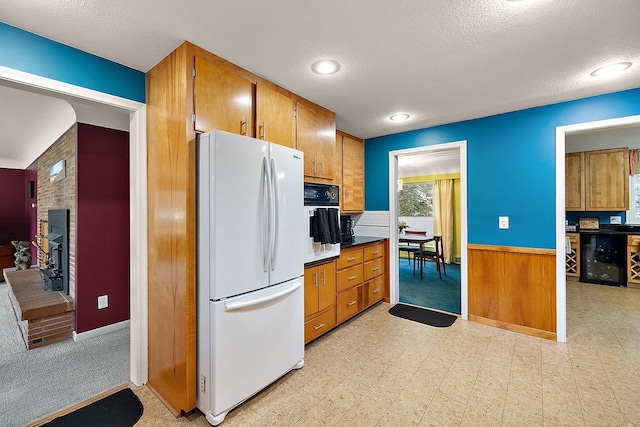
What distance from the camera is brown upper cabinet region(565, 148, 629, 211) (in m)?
4.77

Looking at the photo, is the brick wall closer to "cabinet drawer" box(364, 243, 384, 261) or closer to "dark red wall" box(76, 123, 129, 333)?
"dark red wall" box(76, 123, 129, 333)

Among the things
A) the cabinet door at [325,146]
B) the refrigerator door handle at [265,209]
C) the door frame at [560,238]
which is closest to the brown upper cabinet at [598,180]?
the door frame at [560,238]

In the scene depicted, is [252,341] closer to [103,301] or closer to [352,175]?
[103,301]

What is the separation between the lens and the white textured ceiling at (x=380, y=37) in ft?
4.91

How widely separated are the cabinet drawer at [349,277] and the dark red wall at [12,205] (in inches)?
291

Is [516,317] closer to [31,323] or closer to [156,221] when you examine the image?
[156,221]

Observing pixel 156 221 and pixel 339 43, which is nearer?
pixel 339 43

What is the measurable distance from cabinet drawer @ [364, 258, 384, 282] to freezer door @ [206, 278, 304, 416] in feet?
4.80

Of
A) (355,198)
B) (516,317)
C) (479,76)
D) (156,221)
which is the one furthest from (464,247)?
(156,221)

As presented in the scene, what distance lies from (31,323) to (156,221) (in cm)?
203

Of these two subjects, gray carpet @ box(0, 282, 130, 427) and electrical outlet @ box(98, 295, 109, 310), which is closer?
gray carpet @ box(0, 282, 130, 427)

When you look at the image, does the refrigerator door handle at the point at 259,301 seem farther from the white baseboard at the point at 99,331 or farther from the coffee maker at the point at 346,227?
the white baseboard at the point at 99,331

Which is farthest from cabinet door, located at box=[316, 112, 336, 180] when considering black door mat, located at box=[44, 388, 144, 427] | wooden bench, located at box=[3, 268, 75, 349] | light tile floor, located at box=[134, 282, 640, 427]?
wooden bench, located at box=[3, 268, 75, 349]

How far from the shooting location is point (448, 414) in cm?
183
